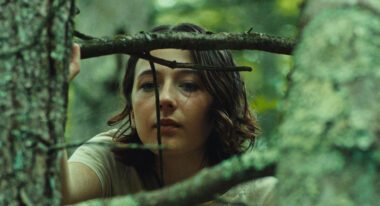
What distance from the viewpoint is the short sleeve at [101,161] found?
10.6ft

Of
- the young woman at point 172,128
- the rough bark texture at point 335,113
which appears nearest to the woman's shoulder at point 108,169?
the young woman at point 172,128

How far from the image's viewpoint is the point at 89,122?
525cm

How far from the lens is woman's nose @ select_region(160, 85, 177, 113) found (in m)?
2.99

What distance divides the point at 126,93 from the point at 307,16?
237cm

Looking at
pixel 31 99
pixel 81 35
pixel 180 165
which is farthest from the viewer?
pixel 180 165

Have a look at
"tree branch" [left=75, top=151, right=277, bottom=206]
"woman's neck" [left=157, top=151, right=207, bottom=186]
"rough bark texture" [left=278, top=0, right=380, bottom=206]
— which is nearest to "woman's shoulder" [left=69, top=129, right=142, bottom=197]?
"woman's neck" [left=157, top=151, right=207, bottom=186]

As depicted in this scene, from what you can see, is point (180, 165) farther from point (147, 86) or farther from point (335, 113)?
point (335, 113)

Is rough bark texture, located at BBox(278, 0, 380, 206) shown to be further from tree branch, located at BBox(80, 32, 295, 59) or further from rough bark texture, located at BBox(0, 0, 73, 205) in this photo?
tree branch, located at BBox(80, 32, 295, 59)

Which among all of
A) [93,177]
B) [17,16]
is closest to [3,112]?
[17,16]

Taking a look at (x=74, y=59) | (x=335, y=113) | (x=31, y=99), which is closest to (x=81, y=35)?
(x=74, y=59)

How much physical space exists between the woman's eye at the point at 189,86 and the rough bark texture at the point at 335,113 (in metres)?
1.86

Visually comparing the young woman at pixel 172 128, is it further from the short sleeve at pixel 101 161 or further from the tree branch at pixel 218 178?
the tree branch at pixel 218 178

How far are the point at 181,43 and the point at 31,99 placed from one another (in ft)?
2.37

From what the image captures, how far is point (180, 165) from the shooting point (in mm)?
3270
